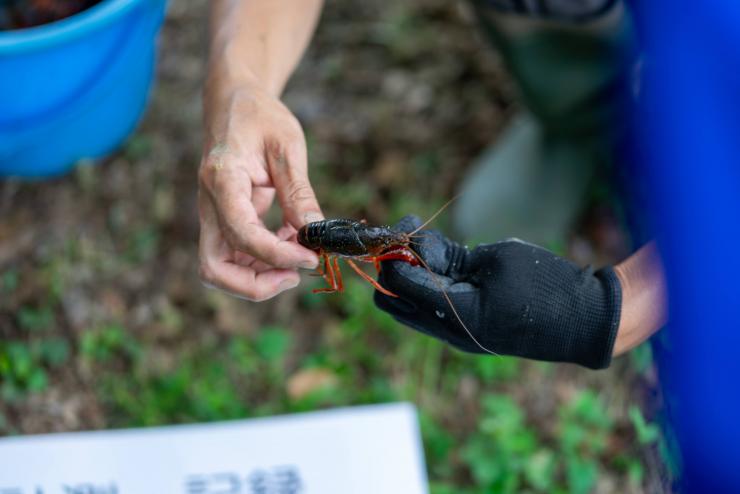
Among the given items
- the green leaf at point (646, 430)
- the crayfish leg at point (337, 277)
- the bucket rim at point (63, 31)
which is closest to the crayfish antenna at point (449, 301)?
the crayfish leg at point (337, 277)

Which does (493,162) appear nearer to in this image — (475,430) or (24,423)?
(475,430)

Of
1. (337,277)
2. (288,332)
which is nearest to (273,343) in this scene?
(288,332)

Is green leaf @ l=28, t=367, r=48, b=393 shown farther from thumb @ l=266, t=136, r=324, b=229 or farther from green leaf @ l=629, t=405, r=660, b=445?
green leaf @ l=629, t=405, r=660, b=445

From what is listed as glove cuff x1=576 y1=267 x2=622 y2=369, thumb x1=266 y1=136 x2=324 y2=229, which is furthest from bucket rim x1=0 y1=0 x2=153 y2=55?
glove cuff x1=576 y1=267 x2=622 y2=369

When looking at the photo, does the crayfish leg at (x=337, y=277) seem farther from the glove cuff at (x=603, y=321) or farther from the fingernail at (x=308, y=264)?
the glove cuff at (x=603, y=321)

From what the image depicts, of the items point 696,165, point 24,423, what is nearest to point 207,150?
point 696,165

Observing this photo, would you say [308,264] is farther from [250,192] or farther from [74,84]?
[74,84]

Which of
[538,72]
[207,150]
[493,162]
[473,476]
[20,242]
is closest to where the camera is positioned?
[207,150]
